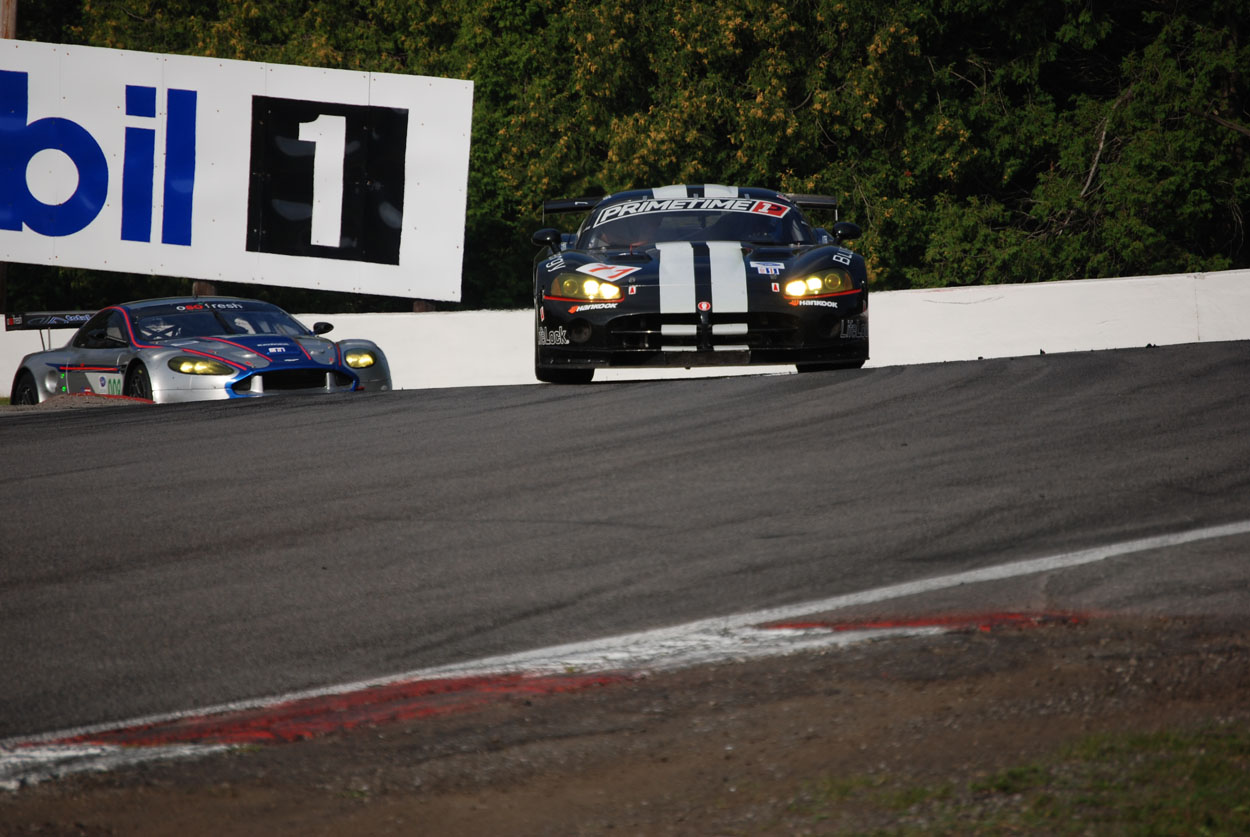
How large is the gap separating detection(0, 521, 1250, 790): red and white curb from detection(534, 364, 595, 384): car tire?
5.79 metres

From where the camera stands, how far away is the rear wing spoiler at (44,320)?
1645 centimetres

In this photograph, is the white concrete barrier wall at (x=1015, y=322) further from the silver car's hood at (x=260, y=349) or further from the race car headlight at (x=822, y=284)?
the race car headlight at (x=822, y=284)

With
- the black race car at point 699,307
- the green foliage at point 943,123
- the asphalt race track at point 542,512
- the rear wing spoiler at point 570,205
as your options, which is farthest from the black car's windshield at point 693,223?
the green foliage at point 943,123

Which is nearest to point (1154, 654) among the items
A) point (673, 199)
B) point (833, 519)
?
point (833, 519)

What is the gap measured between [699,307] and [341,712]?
6.05 m

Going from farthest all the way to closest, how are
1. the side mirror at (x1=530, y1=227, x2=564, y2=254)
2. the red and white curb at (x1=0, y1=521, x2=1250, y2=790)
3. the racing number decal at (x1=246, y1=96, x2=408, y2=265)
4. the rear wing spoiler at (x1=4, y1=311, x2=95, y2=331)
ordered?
the racing number decal at (x1=246, y1=96, x2=408, y2=265)
the rear wing spoiler at (x1=4, y1=311, x2=95, y2=331)
the side mirror at (x1=530, y1=227, x2=564, y2=254)
the red and white curb at (x1=0, y1=521, x2=1250, y2=790)

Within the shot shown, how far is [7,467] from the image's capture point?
7418 mm

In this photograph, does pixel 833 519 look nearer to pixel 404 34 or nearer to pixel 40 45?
pixel 40 45

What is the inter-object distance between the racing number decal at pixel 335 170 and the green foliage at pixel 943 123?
10271 millimetres

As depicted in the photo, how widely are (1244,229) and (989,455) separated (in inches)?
968

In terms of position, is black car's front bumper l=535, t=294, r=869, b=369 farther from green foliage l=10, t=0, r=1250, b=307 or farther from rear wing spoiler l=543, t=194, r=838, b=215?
green foliage l=10, t=0, r=1250, b=307

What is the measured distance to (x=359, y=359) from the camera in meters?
12.2

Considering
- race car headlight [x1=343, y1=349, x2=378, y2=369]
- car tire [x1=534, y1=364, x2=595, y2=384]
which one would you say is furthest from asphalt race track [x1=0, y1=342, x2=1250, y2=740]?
race car headlight [x1=343, y1=349, x2=378, y2=369]

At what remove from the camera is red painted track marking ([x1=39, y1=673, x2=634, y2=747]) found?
141 inches
